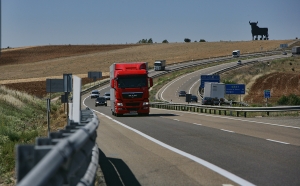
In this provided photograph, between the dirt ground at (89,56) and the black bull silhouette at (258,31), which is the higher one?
the black bull silhouette at (258,31)

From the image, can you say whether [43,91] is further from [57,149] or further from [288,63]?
[57,149]

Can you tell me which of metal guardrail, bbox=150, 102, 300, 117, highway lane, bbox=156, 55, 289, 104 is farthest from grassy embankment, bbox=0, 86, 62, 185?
highway lane, bbox=156, 55, 289, 104

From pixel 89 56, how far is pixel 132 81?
4517 inches

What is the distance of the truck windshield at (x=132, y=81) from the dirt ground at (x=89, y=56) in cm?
7053

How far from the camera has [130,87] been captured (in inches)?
1501

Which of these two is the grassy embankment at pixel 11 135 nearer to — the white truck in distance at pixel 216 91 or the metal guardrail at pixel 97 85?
the white truck in distance at pixel 216 91

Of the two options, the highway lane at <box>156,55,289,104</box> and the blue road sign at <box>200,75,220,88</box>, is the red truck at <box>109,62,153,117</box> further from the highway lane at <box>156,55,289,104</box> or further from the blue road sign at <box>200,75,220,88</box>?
the highway lane at <box>156,55,289,104</box>

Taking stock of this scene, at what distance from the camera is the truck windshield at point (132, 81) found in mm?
37781

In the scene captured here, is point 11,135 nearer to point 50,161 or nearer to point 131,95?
point 131,95

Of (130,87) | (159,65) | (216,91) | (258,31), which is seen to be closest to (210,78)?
(216,91)

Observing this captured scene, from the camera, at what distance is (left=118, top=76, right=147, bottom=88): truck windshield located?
1487 inches

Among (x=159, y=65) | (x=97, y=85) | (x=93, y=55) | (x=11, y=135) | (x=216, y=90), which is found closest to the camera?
(x=11, y=135)

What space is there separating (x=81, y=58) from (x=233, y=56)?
118ft

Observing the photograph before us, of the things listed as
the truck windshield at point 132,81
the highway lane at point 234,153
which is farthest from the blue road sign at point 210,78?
the highway lane at point 234,153
